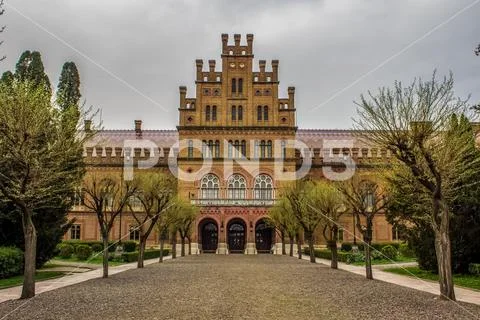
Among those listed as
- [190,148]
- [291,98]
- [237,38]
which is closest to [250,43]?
[237,38]

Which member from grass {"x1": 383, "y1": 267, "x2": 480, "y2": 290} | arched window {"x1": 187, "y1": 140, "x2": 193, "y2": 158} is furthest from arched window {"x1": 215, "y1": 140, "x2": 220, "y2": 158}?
grass {"x1": 383, "y1": 267, "x2": 480, "y2": 290}

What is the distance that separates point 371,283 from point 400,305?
21.8 feet

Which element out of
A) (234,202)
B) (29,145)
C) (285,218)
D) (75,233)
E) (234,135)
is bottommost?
(75,233)

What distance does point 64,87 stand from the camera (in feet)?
127

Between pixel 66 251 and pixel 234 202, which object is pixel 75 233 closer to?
pixel 66 251

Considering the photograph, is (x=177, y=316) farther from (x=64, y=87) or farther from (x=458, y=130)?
(x=64, y=87)

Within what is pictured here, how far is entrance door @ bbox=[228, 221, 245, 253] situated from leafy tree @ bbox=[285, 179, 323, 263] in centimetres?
2147

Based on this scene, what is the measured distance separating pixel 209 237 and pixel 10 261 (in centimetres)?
3917

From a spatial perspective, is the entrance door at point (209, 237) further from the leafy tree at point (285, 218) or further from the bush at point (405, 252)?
the bush at point (405, 252)

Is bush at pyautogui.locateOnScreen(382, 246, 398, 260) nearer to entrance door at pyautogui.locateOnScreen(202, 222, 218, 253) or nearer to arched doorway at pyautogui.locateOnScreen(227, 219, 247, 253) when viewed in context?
arched doorway at pyautogui.locateOnScreen(227, 219, 247, 253)

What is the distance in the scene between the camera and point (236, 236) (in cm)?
6050

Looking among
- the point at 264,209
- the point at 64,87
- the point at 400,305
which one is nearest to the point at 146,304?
the point at 400,305

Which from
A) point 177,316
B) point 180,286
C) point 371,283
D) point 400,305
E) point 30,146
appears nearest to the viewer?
point 177,316

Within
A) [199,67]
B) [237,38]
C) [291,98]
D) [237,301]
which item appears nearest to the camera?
[237,301]
